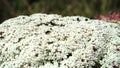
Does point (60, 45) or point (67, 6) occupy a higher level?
point (67, 6)

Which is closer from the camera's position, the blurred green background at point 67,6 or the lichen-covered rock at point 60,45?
the lichen-covered rock at point 60,45

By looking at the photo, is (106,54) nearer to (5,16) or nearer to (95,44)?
(95,44)

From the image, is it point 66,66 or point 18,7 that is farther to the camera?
point 18,7

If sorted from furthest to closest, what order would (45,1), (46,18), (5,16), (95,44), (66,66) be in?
(45,1)
(5,16)
(46,18)
(95,44)
(66,66)

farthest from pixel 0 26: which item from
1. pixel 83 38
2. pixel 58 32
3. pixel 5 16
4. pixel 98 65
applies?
pixel 5 16

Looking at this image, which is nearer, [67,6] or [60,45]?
[60,45]

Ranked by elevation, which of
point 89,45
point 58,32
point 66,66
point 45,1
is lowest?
point 66,66

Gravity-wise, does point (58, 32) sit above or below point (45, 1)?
below

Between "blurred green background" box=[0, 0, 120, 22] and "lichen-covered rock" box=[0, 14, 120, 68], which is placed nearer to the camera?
"lichen-covered rock" box=[0, 14, 120, 68]
